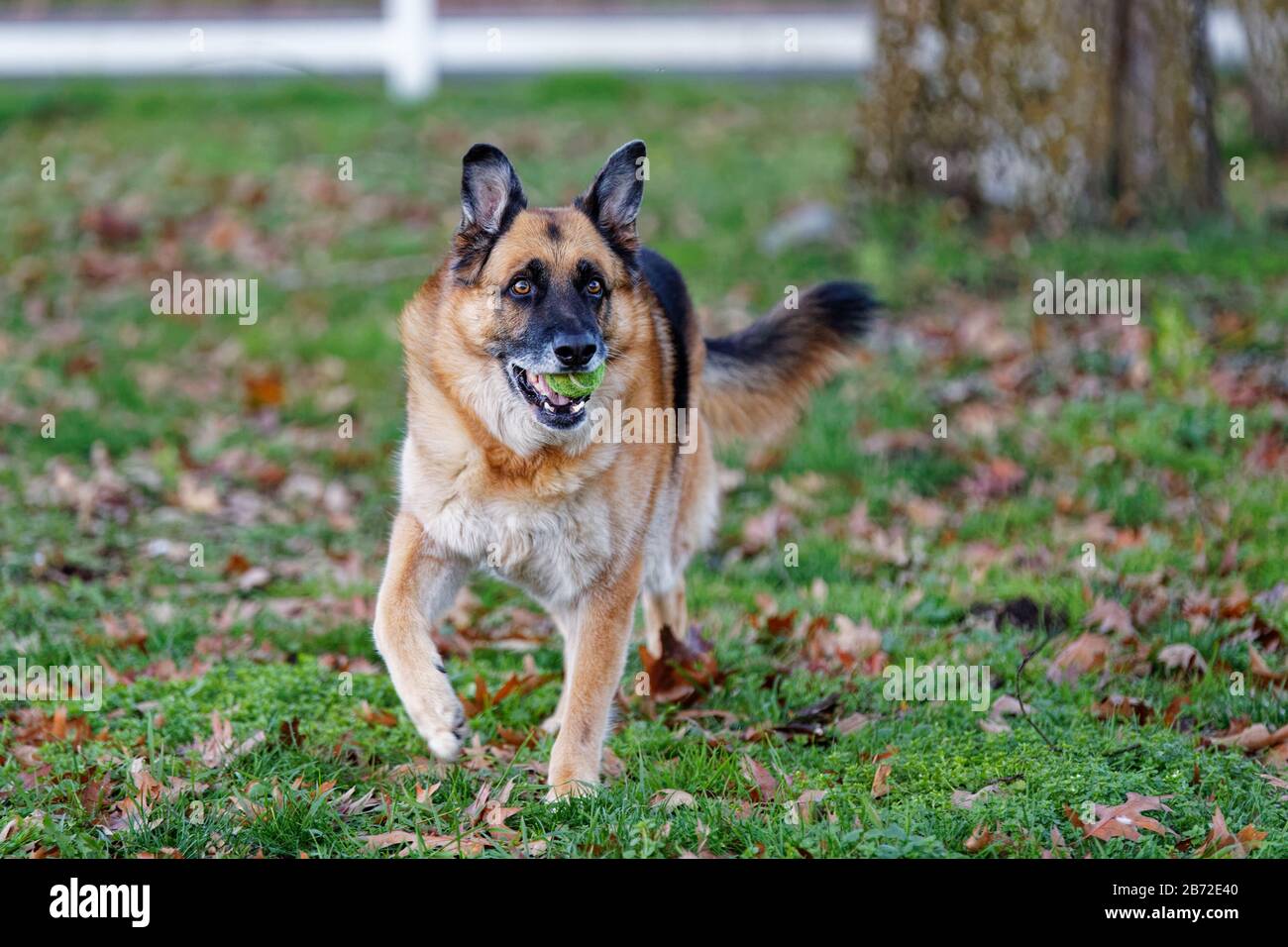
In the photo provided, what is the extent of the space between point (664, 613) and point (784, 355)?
1216mm

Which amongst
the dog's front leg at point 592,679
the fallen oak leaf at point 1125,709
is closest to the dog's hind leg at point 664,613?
the dog's front leg at point 592,679

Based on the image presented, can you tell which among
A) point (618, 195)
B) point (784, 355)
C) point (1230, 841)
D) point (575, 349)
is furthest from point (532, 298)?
point (1230, 841)

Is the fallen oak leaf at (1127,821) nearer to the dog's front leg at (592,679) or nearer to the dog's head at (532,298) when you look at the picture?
the dog's front leg at (592,679)

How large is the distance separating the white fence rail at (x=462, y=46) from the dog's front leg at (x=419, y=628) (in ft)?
36.4

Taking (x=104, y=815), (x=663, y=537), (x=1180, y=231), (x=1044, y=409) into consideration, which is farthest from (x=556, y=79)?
(x=104, y=815)

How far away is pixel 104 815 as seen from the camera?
404 cm

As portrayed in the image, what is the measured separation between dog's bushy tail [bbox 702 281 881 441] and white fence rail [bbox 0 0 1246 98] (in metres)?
9.68

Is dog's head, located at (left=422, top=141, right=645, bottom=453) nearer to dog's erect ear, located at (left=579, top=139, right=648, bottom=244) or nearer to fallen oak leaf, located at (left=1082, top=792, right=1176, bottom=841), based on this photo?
dog's erect ear, located at (left=579, top=139, right=648, bottom=244)

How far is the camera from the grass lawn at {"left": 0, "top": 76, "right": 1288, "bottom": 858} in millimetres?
4074

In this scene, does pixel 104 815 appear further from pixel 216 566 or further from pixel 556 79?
pixel 556 79

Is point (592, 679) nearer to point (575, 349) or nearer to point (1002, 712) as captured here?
point (575, 349)

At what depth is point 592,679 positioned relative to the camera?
174 inches

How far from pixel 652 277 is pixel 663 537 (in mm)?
935

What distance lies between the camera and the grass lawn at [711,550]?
13.4ft
